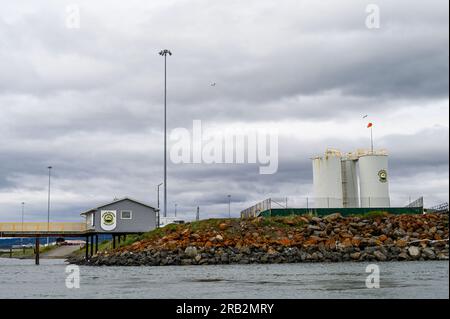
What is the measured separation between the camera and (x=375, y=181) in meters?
81.4

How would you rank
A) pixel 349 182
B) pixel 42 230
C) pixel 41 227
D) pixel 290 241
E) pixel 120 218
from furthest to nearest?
pixel 349 182 → pixel 41 227 → pixel 42 230 → pixel 120 218 → pixel 290 241

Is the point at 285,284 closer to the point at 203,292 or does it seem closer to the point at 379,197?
the point at 203,292

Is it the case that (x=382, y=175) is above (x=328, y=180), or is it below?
above

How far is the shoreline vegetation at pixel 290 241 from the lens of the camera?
62.2 metres

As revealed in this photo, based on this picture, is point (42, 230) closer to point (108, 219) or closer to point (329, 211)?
point (108, 219)

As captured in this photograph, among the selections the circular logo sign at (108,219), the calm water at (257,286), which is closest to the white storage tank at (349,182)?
the circular logo sign at (108,219)

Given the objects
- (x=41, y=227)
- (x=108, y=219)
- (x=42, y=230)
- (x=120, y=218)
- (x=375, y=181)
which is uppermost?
(x=375, y=181)

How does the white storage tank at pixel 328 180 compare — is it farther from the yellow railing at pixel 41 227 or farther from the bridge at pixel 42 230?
the yellow railing at pixel 41 227

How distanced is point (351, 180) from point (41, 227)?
40535 millimetres

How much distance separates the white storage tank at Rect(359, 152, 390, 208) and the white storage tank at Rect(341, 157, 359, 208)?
2033 mm

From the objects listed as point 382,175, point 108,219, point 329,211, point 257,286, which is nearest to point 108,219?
point 108,219

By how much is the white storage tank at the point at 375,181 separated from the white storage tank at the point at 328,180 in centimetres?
320

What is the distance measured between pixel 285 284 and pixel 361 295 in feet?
25.8
